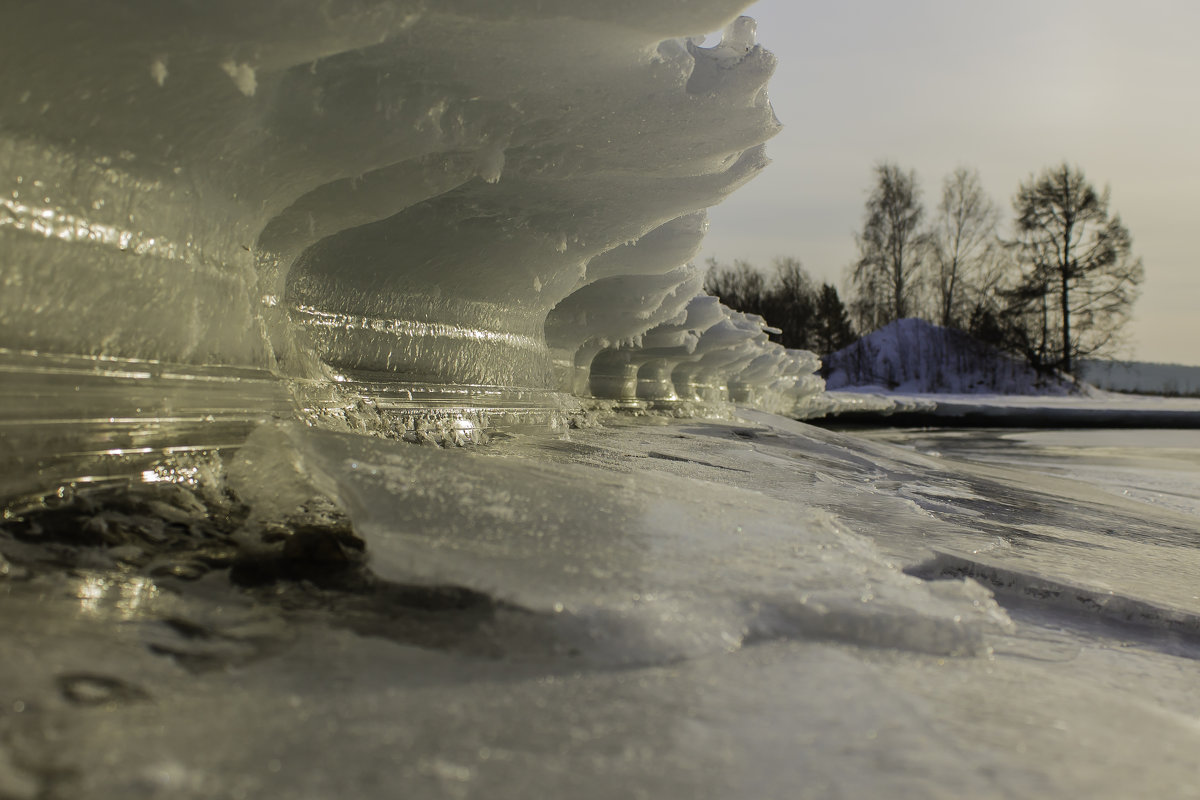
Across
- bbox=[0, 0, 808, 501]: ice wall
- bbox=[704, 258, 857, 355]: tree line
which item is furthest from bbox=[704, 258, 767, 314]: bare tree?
bbox=[0, 0, 808, 501]: ice wall

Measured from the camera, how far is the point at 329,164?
125cm

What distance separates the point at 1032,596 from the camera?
3.76ft

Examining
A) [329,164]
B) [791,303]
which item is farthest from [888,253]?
[329,164]

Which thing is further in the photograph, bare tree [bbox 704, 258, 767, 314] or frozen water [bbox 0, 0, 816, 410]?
bare tree [bbox 704, 258, 767, 314]

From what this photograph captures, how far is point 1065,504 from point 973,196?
2204 centimetres

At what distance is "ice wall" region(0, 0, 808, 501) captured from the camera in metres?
0.90

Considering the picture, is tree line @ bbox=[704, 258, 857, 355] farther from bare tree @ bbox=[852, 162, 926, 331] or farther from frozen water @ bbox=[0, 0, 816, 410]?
frozen water @ bbox=[0, 0, 816, 410]

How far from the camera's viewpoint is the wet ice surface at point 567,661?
0.49 meters

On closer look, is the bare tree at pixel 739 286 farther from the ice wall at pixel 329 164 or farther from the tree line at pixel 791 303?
the ice wall at pixel 329 164

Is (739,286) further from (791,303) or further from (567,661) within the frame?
(567,661)

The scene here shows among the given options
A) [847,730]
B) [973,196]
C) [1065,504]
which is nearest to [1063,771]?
[847,730]

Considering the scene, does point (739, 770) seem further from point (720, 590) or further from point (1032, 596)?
point (1032, 596)

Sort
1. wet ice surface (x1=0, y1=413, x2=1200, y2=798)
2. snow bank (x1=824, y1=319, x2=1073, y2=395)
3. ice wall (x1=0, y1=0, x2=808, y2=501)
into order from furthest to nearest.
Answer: snow bank (x1=824, y1=319, x2=1073, y2=395) → ice wall (x1=0, y1=0, x2=808, y2=501) → wet ice surface (x1=0, y1=413, x2=1200, y2=798)

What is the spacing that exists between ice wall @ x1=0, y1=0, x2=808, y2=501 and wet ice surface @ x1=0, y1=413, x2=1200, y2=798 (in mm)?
282
